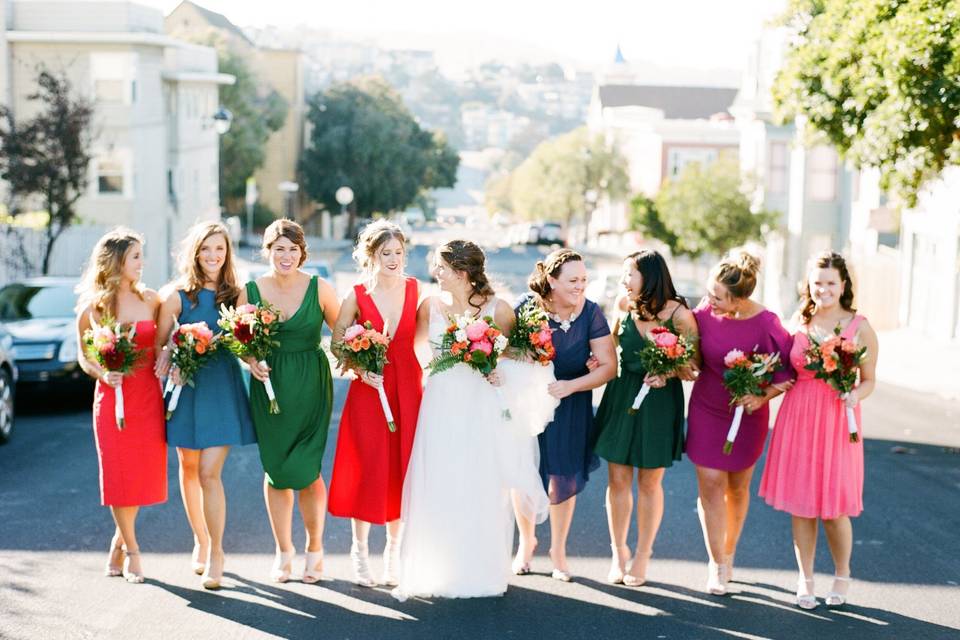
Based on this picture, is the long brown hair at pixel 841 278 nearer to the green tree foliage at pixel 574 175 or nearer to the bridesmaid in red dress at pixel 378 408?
the bridesmaid in red dress at pixel 378 408

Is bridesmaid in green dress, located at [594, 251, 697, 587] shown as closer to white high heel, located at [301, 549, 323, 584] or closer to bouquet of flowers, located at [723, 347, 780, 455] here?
bouquet of flowers, located at [723, 347, 780, 455]

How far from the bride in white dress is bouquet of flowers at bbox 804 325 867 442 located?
1705 millimetres

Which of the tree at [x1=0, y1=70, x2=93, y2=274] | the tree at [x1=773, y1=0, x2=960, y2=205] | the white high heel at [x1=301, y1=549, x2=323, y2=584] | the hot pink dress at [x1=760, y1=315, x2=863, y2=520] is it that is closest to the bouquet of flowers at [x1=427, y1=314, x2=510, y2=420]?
the white high heel at [x1=301, y1=549, x2=323, y2=584]

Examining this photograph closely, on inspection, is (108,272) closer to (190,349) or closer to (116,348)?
(116,348)

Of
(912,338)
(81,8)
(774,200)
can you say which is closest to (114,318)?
(912,338)

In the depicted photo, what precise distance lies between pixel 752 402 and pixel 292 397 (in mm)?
2673

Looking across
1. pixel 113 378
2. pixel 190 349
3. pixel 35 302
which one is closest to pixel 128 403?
pixel 113 378

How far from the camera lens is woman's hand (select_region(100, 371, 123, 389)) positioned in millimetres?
7812

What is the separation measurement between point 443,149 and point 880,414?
68403mm

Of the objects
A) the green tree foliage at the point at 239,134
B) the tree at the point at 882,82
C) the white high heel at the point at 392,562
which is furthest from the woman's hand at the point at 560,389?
the green tree foliage at the point at 239,134

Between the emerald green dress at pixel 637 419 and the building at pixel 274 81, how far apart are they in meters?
66.5

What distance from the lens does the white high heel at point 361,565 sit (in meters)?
7.99

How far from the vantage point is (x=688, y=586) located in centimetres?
809

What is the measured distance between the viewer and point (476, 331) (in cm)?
755
